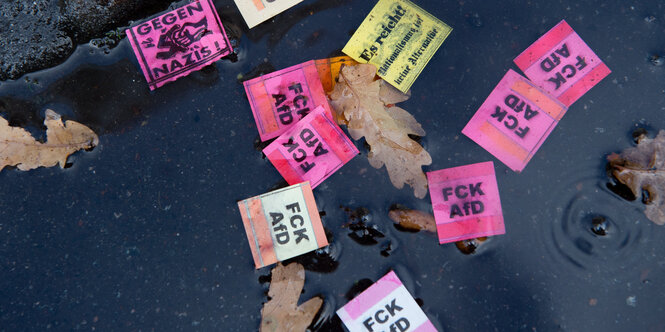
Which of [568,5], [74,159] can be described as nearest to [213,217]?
[74,159]

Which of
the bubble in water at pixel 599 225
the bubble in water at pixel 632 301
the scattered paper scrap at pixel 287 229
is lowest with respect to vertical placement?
the scattered paper scrap at pixel 287 229

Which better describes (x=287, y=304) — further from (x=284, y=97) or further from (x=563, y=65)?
(x=563, y=65)

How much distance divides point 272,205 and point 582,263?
1.21 metres

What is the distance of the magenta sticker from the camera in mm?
1461

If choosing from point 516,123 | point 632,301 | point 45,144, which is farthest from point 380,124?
point 45,144

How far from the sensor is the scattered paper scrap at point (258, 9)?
149cm

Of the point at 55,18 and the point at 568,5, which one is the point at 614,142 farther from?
the point at 55,18

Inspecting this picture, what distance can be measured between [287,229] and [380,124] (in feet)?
1.74

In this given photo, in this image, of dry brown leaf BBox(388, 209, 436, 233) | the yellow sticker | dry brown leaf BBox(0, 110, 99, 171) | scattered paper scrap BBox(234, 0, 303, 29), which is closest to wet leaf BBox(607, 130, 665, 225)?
dry brown leaf BBox(388, 209, 436, 233)

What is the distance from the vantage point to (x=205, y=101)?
1495mm

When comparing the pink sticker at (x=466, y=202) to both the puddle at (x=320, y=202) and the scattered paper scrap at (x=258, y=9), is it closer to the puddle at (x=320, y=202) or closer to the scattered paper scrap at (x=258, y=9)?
the puddle at (x=320, y=202)

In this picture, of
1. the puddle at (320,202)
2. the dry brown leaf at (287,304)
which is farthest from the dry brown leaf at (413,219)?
the dry brown leaf at (287,304)

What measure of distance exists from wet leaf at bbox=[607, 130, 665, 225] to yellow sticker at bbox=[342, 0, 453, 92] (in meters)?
0.86

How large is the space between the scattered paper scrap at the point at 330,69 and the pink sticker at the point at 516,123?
0.55 metres
